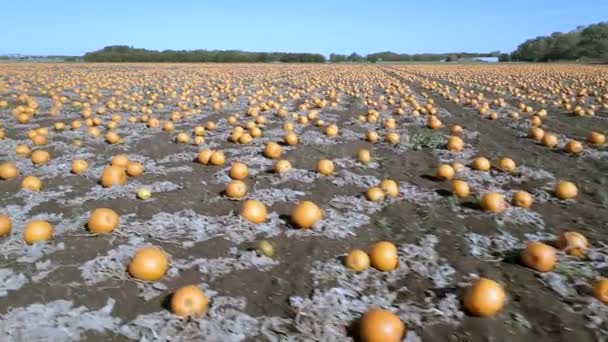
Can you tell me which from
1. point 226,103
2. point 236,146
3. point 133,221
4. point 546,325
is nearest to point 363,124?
point 236,146

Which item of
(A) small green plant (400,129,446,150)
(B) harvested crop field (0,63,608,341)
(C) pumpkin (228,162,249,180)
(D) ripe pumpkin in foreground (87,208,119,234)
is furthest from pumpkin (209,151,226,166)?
(A) small green plant (400,129,446,150)

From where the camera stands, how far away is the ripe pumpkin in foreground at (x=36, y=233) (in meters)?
4.73

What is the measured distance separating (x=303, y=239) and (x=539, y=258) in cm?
255

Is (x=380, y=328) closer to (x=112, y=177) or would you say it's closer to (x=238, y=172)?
(x=238, y=172)

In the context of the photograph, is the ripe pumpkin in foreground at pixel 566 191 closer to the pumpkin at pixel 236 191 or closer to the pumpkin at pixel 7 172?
the pumpkin at pixel 236 191

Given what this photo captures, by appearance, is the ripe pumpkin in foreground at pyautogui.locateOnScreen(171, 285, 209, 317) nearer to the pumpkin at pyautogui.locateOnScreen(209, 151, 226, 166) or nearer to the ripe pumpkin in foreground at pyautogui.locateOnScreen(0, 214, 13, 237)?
the ripe pumpkin in foreground at pyautogui.locateOnScreen(0, 214, 13, 237)

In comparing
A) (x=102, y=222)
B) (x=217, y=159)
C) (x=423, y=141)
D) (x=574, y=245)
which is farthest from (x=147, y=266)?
(x=423, y=141)

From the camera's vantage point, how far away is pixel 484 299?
3.56 meters

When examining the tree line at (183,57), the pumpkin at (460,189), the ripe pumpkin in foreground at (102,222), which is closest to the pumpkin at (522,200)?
the pumpkin at (460,189)

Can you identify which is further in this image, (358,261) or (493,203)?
(493,203)

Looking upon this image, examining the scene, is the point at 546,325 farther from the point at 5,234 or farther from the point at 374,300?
the point at 5,234

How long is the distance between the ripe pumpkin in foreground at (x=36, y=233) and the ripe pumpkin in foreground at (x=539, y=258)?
5.35 m

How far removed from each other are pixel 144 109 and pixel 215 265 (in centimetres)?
1045

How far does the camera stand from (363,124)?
12.2m
